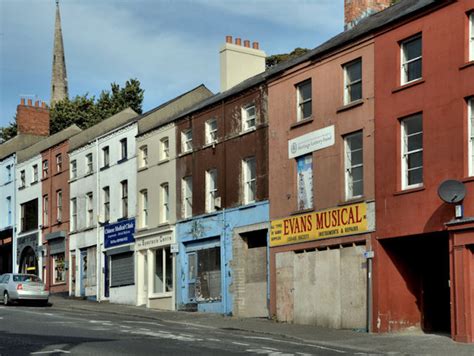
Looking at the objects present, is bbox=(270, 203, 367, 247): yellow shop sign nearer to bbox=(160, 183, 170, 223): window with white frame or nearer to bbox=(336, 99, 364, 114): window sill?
bbox=(336, 99, 364, 114): window sill

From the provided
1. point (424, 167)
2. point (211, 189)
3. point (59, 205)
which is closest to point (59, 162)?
point (59, 205)

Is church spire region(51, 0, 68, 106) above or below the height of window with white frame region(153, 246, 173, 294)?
above

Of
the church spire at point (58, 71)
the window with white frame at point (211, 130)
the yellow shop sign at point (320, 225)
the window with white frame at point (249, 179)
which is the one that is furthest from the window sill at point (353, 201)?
the church spire at point (58, 71)

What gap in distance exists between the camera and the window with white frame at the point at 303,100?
28797mm

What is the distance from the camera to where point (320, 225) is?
2752 centimetres

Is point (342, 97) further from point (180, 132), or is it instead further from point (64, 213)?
point (64, 213)

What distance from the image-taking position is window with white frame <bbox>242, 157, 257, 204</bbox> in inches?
1249

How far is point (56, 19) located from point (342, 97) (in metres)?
108

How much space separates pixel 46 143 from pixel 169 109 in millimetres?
13108

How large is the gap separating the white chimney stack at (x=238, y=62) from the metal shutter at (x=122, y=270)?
9.45m

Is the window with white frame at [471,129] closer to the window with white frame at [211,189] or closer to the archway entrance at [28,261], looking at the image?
the window with white frame at [211,189]

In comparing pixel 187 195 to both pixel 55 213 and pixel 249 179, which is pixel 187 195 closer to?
pixel 249 179

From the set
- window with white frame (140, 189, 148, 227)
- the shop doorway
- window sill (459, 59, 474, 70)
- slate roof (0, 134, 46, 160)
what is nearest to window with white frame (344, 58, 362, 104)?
window sill (459, 59, 474, 70)

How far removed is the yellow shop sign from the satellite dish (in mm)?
3843
